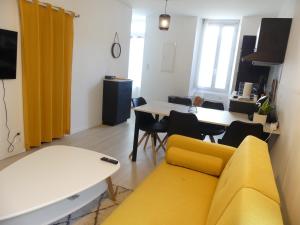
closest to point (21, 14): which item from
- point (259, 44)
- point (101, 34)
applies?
point (101, 34)

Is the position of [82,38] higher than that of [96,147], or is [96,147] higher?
[82,38]

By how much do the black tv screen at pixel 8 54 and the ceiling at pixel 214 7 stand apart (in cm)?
283

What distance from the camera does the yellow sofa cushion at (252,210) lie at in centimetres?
84

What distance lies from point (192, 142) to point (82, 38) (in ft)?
9.41

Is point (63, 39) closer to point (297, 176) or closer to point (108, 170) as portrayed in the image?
point (108, 170)

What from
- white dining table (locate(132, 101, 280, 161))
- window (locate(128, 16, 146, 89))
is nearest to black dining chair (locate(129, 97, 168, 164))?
white dining table (locate(132, 101, 280, 161))

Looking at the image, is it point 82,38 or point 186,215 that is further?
point 82,38

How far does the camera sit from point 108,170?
1950mm

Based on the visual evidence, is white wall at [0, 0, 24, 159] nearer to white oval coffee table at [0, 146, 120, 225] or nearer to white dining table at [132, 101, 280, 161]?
white oval coffee table at [0, 146, 120, 225]

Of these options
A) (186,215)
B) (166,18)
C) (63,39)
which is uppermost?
(166,18)

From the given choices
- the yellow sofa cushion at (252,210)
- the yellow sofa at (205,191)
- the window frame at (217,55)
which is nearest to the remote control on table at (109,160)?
the yellow sofa at (205,191)

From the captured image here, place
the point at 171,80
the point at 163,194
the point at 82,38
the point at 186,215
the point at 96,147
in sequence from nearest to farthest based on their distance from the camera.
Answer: the point at 186,215 → the point at 163,194 → the point at 96,147 → the point at 82,38 → the point at 171,80

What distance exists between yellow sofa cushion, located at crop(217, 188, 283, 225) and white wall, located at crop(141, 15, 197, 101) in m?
5.26

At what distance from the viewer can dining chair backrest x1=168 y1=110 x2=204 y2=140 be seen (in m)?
2.74
